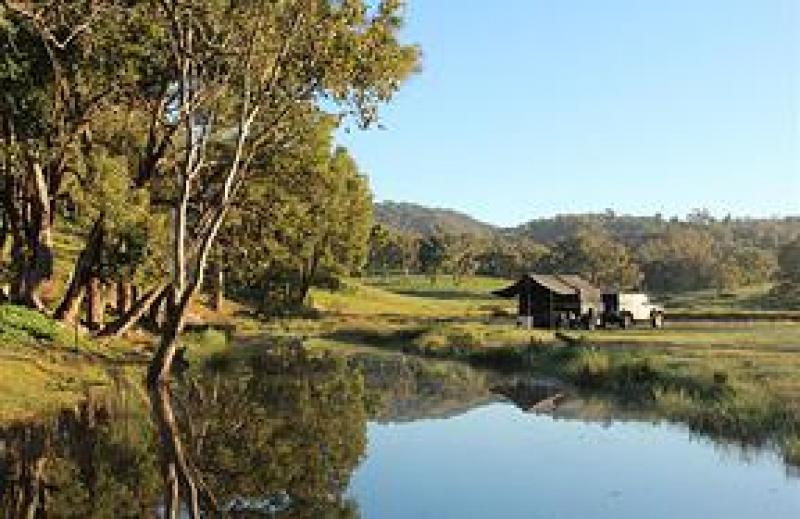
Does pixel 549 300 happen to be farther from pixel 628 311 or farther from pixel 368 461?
pixel 368 461

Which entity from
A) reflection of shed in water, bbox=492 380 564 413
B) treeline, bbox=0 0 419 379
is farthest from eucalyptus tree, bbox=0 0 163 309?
reflection of shed in water, bbox=492 380 564 413

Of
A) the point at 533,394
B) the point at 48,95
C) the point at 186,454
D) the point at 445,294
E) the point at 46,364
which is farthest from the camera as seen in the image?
the point at 445,294

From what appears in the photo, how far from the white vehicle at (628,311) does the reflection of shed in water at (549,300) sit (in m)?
1.77

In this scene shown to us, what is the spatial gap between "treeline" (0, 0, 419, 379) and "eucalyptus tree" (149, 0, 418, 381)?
2.8 inches

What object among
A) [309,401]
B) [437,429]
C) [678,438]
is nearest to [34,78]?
[309,401]

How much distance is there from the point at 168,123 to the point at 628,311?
5475cm

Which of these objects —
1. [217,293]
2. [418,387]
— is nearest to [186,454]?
[418,387]

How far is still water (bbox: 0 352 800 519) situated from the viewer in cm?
1888

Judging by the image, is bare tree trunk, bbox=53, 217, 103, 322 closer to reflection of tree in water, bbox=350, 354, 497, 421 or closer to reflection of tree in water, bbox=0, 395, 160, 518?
reflection of tree in water, bbox=350, 354, 497, 421

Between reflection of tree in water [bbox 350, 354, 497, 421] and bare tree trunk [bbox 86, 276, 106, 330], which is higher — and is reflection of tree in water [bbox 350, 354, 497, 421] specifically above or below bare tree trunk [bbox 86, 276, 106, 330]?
below

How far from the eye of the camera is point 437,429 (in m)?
31.6

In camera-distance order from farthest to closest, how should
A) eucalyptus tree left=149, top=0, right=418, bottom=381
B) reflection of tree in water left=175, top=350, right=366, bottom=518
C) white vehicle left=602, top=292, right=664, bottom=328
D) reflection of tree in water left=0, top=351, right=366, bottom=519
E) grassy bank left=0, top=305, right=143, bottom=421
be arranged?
white vehicle left=602, top=292, right=664, bottom=328
eucalyptus tree left=149, top=0, right=418, bottom=381
grassy bank left=0, top=305, right=143, bottom=421
reflection of tree in water left=175, top=350, right=366, bottom=518
reflection of tree in water left=0, top=351, right=366, bottom=519

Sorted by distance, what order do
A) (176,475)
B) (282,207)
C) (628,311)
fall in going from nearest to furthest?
1. (176,475)
2. (282,207)
3. (628,311)

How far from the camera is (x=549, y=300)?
85.6 metres
